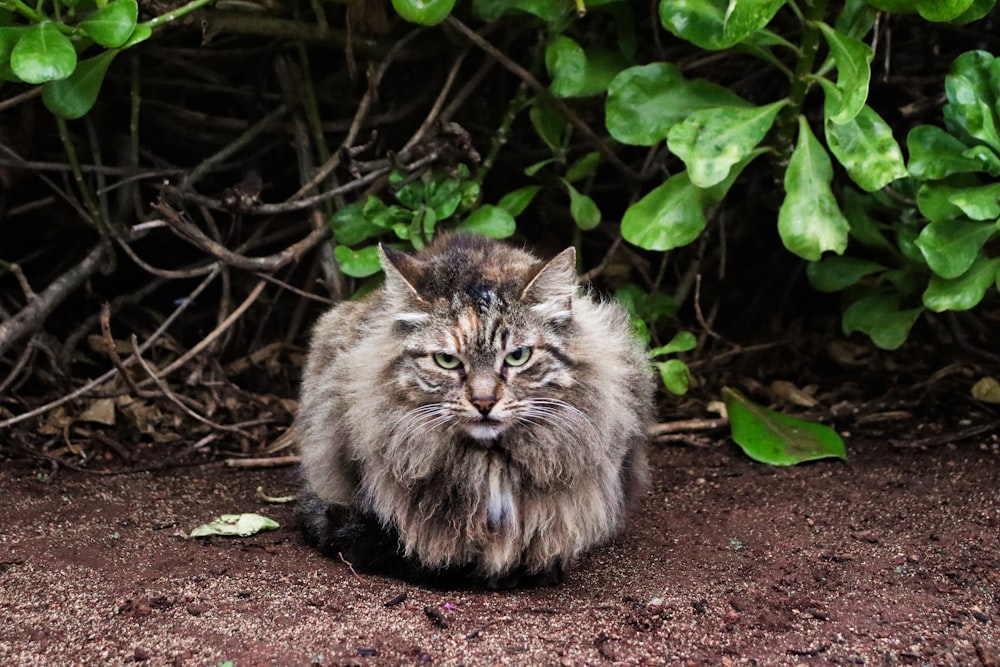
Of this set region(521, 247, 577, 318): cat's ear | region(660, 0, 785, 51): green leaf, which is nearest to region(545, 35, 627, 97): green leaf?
region(660, 0, 785, 51): green leaf

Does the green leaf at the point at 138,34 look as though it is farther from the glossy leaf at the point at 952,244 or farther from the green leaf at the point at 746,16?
the glossy leaf at the point at 952,244

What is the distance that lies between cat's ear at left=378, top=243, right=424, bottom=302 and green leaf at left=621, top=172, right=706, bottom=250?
983mm

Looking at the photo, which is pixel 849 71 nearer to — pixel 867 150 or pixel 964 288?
pixel 867 150

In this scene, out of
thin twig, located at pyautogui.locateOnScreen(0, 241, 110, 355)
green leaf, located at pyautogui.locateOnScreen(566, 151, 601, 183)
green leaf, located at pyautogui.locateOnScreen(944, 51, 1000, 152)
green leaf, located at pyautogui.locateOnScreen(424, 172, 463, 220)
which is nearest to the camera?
green leaf, located at pyautogui.locateOnScreen(944, 51, 1000, 152)

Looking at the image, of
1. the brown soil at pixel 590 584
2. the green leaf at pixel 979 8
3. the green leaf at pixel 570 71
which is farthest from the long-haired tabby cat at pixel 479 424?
the green leaf at pixel 979 8

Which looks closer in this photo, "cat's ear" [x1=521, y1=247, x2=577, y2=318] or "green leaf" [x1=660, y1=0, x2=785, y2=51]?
"cat's ear" [x1=521, y1=247, x2=577, y2=318]

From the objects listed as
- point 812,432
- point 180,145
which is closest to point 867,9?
point 812,432

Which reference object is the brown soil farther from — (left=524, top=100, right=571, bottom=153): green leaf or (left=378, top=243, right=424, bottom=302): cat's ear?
(left=524, top=100, right=571, bottom=153): green leaf

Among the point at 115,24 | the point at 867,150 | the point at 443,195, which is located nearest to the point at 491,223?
the point at 443,195

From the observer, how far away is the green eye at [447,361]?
2957mm

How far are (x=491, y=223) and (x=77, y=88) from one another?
158 centimetres

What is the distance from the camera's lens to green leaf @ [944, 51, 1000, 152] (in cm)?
354

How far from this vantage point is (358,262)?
152 inches

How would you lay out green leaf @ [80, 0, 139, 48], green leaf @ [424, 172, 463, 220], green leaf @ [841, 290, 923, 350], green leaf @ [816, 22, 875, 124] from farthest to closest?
green leaf @ [841, 290, 923, 350]
green leaf @ [424, 172, 463, 220]
green leaf @ [816, 22, 875, 124]
green leaf @ [80, 0, 139, 48]
